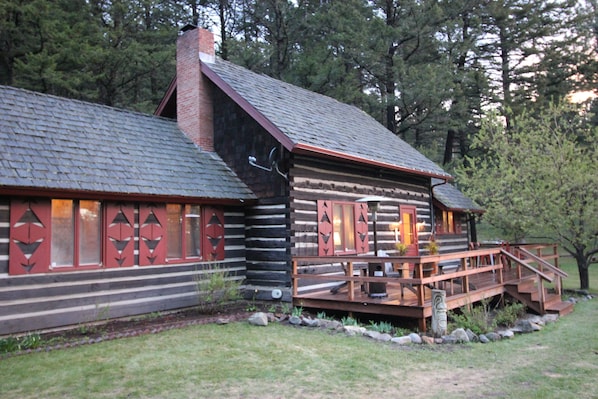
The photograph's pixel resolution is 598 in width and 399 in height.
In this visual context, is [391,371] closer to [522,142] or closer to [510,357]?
[510,357]

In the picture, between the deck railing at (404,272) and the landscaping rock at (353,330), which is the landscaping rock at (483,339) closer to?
the deck railing at (404,272)

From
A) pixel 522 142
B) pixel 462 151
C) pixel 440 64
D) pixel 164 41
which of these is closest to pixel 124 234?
pixel 522 142

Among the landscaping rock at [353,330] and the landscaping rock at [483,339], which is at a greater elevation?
the landscaping rock at [353,330]

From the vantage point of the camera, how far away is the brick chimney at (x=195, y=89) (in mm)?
12594

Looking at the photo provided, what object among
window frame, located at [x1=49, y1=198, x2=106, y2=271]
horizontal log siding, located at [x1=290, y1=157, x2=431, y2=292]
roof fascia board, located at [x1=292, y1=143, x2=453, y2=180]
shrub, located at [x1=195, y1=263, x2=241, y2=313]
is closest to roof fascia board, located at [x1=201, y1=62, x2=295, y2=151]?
roof fascia board, located at [x1=292, y1=143, x2=453, y2=180]

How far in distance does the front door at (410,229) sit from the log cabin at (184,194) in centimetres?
5

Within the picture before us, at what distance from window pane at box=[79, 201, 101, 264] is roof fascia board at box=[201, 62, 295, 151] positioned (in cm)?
399

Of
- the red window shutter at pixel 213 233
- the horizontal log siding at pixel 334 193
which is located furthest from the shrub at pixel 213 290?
the horizontal log siding at pixel 334 193

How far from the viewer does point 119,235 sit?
9.14 m

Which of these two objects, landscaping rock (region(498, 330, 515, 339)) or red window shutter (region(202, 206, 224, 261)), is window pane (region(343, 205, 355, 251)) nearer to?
red window shutter (region(202, 206, 224, 261))

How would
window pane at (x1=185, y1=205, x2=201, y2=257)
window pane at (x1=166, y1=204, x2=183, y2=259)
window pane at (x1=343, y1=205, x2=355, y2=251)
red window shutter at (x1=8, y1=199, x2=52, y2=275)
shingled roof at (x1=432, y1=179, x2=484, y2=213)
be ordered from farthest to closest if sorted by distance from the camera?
1. shingled roof at (x1=432, y1=179, x2=484, y2=213)
2. window pane at (x1=343, y1=205, x2=355, y2=251)
3. window pane at (x1=185, y1=205, x2=201, y2=257)
4. window pane at (x1=166, y1=204, x2=183, y2=259)
5. red window shutter at (x1=8, y1=199, x2=52, y2=275)

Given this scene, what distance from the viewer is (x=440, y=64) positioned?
2295 cm

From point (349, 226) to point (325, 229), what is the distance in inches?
48.7

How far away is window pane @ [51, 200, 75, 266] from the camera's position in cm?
833
